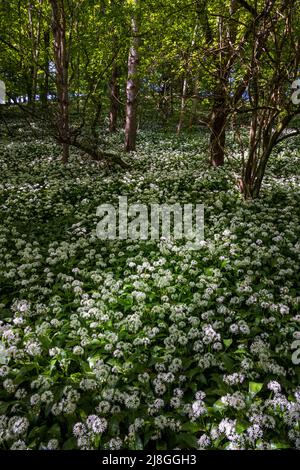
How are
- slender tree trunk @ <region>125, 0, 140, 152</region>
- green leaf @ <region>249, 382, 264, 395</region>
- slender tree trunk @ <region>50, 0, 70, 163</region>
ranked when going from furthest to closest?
slender tree trunk @ <region>125, 0, 140, 152</region>, slender tree trunk @ <region>50, 0, 70, 163</region>, green leaf @ <region>249, 382, 264, 395</region>

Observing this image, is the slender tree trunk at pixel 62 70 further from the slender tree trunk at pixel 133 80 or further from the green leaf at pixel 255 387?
the green leaf at pixel 255 387

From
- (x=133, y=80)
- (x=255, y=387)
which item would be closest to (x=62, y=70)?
(x=133, y=80)

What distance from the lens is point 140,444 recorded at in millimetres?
3541

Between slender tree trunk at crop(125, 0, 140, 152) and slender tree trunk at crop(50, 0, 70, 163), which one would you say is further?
slender tree trunk at crop(125, 0, 140, 152)

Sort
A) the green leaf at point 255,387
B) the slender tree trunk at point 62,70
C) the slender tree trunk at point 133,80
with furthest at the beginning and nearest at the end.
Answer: the slender tree trunk at point 133,80, the slender tree trunk at point 62,70, the green leaf at point 255,387

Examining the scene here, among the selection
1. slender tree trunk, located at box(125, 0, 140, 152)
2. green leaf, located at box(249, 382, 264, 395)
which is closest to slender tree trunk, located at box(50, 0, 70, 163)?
slender tree trunk, located at box(125, 0, 140, 152)

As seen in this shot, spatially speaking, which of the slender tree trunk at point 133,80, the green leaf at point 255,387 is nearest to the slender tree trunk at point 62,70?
the slender tree trunk at point 133,80

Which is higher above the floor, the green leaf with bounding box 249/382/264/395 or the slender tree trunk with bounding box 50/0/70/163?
the slender tree trunk with bounding box 50/0/70/163

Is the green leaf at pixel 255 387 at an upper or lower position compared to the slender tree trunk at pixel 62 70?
lower

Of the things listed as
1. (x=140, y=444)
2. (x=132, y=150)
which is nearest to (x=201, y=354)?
(x=140, y=444)

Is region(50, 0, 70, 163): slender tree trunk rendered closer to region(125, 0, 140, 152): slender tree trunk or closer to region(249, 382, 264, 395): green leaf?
region(125, 0, 140, 152): slender tree trunk

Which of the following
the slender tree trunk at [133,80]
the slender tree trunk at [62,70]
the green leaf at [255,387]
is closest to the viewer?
the green leaf at [255,387]

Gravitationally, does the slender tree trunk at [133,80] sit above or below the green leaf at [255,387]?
above

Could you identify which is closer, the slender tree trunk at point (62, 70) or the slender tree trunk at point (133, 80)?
the slender tree trunk at point (62, 70)
